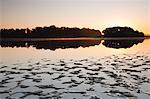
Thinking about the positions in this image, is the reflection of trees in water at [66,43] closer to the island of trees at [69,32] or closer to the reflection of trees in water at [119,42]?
the reflection of trees in water at [119,42]

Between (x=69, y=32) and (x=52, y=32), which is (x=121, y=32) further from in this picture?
(x=52, y=32)

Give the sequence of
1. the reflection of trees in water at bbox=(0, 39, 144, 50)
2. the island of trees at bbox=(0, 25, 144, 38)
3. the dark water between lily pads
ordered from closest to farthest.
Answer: the dark water between lily pads, the island of trees at bbox=(0, 25, 144, 38), the reflection of trees in water at bbox=(0, 39, 144, 50)

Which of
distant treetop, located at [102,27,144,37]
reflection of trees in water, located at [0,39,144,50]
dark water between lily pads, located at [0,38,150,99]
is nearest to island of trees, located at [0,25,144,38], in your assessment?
distant treetop, located at [102,27,144,37]

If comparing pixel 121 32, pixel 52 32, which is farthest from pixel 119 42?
pixel 52 32

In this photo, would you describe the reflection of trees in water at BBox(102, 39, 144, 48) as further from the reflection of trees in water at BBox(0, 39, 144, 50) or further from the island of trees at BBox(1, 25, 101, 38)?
the island of trees at BBox(1, 25, 101, 38)

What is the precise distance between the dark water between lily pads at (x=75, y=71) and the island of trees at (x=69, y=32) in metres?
0.21

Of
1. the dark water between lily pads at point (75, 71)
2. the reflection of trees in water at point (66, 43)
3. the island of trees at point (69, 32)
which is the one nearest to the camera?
the dark water between lily pads at point (75, 71)

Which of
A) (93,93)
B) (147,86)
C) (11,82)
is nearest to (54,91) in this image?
(93,93)

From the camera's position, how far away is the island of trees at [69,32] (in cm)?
420

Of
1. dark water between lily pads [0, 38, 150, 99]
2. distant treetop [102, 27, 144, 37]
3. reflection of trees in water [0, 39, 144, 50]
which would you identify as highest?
distant treetop [102, 27, 144, 37]

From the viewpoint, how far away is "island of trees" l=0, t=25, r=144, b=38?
4195 millimetres

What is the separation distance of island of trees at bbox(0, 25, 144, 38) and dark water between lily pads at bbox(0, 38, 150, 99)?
0.70ft

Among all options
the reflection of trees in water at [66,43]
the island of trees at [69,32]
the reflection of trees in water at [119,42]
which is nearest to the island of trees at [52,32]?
the island of trees at [69,32]

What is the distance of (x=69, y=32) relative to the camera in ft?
14.3
